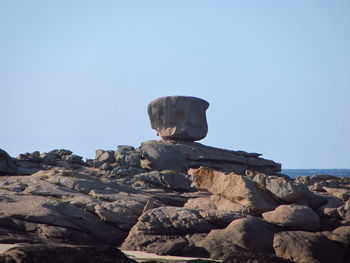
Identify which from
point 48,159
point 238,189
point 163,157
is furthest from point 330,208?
point 48,159

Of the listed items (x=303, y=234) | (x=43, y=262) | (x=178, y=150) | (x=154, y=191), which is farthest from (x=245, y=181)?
(x=178, y=150)

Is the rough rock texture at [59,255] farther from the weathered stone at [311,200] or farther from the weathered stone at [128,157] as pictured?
the weathered stone at [128,157]

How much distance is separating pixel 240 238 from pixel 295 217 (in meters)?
2.65

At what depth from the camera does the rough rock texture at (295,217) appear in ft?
71.2

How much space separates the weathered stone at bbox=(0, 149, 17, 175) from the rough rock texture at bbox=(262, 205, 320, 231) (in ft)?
59.2

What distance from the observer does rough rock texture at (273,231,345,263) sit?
19531 mm

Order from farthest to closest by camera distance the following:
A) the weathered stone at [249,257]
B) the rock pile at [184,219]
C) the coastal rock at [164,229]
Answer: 1. the coastal rock at [164,229]
2. the rock pile at [184,219]
3. the weathered stone at [249,257]

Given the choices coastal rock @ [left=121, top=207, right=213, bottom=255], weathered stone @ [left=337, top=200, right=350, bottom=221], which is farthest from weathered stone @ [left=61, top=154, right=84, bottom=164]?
weathered stone @ [left=337, top=200, right=350, bottom=221]

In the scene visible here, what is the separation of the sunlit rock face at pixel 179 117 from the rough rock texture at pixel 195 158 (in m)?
0.81

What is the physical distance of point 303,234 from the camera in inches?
810

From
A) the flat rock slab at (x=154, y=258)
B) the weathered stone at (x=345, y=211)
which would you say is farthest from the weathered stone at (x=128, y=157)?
the flat rock slab at (x=154, y=258)

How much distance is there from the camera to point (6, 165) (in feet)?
114

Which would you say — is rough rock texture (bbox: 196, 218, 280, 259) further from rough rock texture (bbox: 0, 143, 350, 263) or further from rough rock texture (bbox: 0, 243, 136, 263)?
rough rock texture (bbox: 0, 243, 136, 263)

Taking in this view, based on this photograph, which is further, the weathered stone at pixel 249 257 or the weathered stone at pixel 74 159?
the weathered stone at pixel 74 159
